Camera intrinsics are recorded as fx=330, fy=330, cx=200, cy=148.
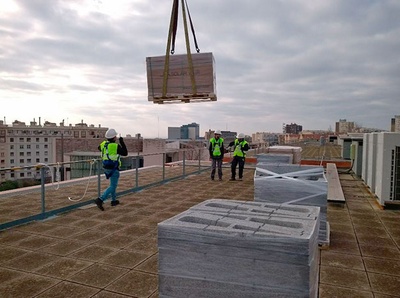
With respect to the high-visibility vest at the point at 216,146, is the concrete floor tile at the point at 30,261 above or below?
below

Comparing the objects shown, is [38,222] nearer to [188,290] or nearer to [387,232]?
[188,290]

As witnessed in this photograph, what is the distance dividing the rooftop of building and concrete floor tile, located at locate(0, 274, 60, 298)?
1 cm

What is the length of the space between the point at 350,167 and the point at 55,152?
2445 inches

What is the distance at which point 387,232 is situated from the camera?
6109 millimetres

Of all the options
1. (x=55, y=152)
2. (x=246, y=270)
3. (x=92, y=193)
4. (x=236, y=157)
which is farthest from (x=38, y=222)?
(x=55, y=152)

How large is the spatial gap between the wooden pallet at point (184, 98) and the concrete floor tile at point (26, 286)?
23.1 ft

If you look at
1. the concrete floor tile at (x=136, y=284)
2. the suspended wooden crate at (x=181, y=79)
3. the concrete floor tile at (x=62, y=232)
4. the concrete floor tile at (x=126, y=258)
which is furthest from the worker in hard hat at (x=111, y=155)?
the concrete floor tile at (x=136, y=284)

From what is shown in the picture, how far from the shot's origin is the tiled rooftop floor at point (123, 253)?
385 cm

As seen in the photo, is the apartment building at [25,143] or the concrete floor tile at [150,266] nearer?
the concrete floor tile at [150,266]

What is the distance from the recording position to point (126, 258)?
15.4ft

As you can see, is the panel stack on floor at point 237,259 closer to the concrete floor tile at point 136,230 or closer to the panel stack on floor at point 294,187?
the panel stack on floor at point 294,187

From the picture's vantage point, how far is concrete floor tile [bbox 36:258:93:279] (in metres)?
4.16

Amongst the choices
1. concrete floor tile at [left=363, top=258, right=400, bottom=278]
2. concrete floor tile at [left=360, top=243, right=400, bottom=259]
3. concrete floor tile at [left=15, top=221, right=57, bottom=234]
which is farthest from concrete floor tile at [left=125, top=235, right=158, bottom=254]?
concrete floor tile at [left=360, top=243, right=400, bottom=259]

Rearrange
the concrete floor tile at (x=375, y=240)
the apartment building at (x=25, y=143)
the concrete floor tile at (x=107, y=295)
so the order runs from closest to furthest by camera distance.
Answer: the concrete floor tile at (x=107, y=295)
the concrete floor tile at (x=375, y=240)
the apartment building at (x=25, y=143)
